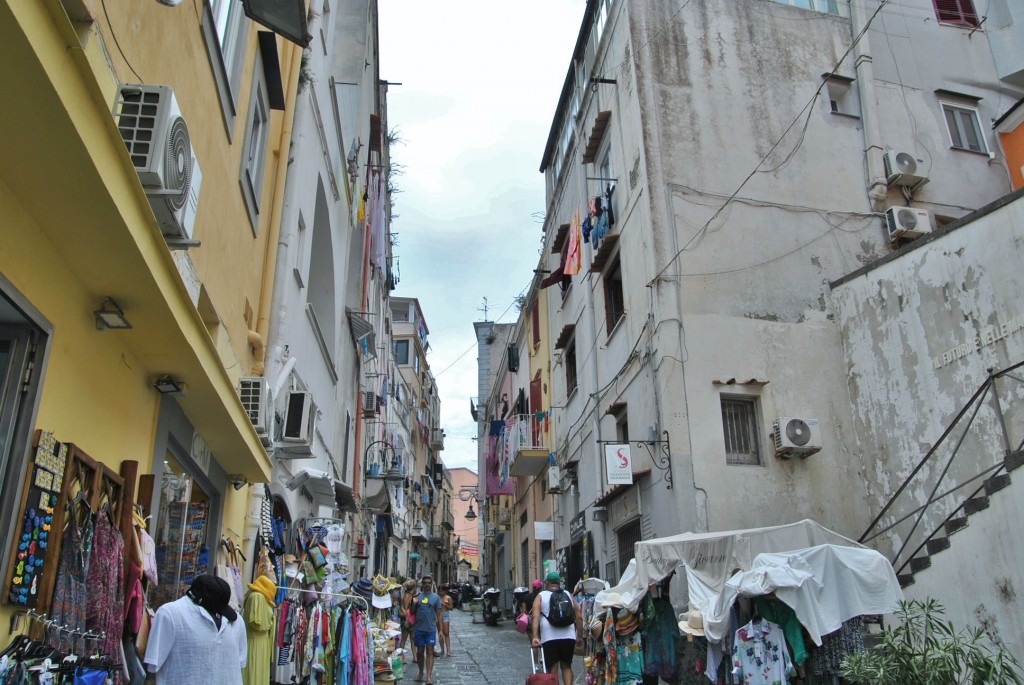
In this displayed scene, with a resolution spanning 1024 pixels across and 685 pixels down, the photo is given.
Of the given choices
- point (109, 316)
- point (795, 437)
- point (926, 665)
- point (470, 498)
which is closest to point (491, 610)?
point (795, 437)

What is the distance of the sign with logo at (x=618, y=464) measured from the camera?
12477 millimetres

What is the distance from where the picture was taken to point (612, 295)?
1590cm

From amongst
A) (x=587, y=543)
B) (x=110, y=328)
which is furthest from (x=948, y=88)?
(x=110, y=328)

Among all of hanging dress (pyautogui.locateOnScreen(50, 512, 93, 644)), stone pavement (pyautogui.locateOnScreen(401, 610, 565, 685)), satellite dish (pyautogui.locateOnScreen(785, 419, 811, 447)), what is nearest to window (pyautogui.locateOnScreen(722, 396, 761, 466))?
satellite dish (pyautogui.locateOnScreen(785, 419, 811, 447))

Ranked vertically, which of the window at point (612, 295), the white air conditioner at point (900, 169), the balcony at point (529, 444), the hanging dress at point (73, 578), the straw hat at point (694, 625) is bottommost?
the straw hat at point (694, 625)

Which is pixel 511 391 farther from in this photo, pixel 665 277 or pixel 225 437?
pixel 225 437

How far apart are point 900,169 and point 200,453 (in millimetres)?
13012

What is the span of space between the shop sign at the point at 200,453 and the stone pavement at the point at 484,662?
6.05 m

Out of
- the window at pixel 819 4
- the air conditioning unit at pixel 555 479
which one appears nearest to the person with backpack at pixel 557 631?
the air conditioning unit at pixel 555 479

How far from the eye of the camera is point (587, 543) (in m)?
16.3

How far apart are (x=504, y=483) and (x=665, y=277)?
52.4ft

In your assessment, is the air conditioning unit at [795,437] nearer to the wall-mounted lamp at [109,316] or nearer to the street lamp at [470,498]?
the wall-mounted lamp at [109,316]

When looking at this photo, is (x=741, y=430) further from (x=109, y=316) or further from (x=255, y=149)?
(x=109, y=316)

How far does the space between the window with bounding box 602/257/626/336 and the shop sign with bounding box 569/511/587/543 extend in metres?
4.23
